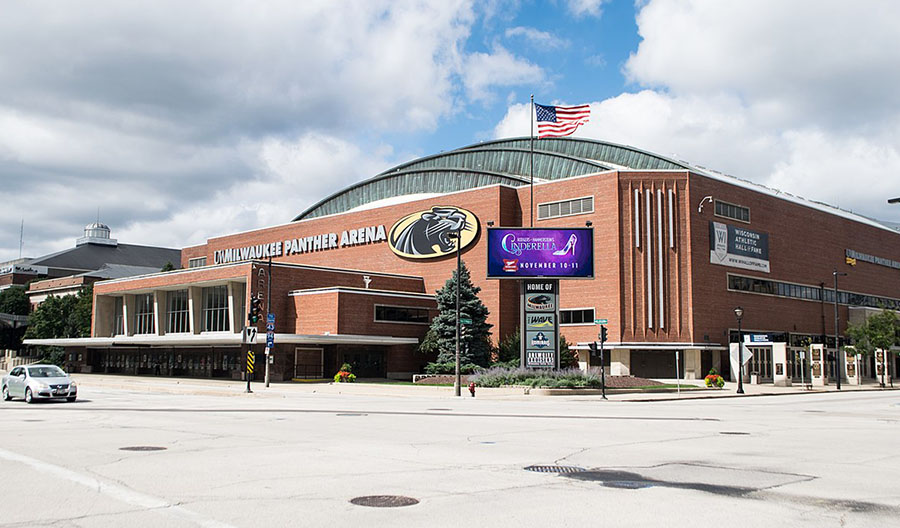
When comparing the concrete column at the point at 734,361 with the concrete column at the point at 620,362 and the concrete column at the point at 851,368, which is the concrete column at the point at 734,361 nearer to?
the concrete column at the point at 620,362

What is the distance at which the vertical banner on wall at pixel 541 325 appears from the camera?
142ft

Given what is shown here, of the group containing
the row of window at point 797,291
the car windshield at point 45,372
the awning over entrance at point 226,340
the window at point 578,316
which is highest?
the row of window at point 797,291

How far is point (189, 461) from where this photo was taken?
1291 centimetres

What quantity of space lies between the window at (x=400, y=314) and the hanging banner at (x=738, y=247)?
2186cm

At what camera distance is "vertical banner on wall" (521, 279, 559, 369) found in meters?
43.2

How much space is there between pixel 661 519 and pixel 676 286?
167 ft

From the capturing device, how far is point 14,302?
383 ft

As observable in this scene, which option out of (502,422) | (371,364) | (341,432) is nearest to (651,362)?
(371,364)

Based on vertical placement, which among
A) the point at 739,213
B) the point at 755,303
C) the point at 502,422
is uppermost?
the point at 739,213

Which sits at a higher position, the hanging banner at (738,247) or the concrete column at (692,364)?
the hanging banner at (738,247)

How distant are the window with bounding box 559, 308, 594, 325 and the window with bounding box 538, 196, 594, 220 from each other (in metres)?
7.27

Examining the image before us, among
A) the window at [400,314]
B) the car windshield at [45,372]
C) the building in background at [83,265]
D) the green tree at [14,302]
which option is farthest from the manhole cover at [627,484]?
the green tree at [14,302]

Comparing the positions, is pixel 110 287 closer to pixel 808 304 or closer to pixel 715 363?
pixel 715 363

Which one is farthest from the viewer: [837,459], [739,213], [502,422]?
[739,213]
